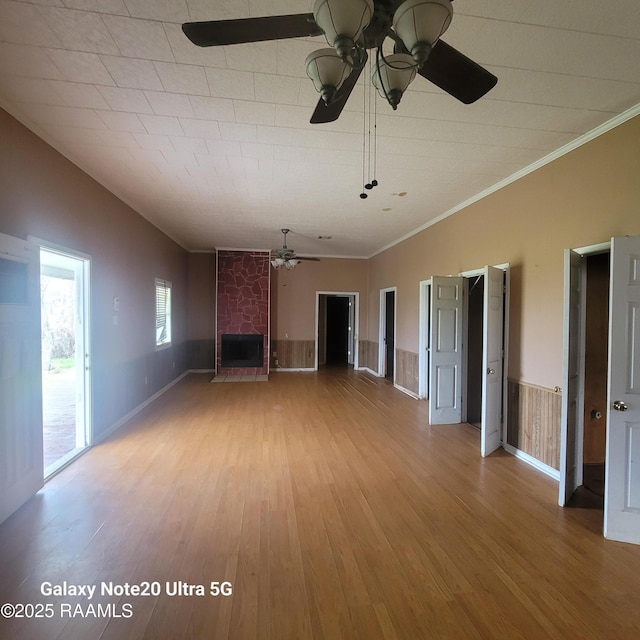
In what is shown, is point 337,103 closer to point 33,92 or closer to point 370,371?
point 33,92

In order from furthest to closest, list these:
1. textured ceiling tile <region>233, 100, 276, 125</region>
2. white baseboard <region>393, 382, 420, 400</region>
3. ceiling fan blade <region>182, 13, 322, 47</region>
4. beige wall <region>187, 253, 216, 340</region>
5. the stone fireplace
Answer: beige wall <region>187, 253, 216, 340</region> → the stone fireplace → white baseboard <region>393, 382, 420, 400</region> → textured ceiling tile <region>233, 100, 276, 125</region> → ceiling fan blade <region>182, 13, 322, 47</region>

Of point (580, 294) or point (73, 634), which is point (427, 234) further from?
point (73, 634)

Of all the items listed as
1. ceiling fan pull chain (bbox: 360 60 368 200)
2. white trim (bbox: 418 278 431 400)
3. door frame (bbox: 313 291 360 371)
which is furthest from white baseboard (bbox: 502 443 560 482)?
door frame (bbox: 313 291 360 371)

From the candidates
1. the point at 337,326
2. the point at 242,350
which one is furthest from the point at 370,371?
the point at 242,350

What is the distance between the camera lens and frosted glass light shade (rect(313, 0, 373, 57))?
1034mm

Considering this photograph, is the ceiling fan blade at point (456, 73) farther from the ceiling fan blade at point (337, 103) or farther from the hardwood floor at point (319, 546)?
the hardwood floor at point (319, 546)

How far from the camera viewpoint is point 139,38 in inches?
72.3

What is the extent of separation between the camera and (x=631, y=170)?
7.93ft

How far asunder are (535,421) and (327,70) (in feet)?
11.7

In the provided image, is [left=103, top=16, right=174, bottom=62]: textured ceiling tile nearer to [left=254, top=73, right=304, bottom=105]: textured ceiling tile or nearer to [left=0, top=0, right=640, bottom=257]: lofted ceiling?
[left=0, top=0, right=640, bottom=257]: lofted ceiling

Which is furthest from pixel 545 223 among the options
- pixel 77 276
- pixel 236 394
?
pixel 236 394

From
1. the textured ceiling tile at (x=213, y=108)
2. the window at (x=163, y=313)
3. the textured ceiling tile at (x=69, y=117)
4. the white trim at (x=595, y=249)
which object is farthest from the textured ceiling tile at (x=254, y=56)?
the window at (x=163, y=313)

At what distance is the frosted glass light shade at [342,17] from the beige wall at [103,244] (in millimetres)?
2641

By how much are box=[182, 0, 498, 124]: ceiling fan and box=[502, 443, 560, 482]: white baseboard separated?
3.26 metres
